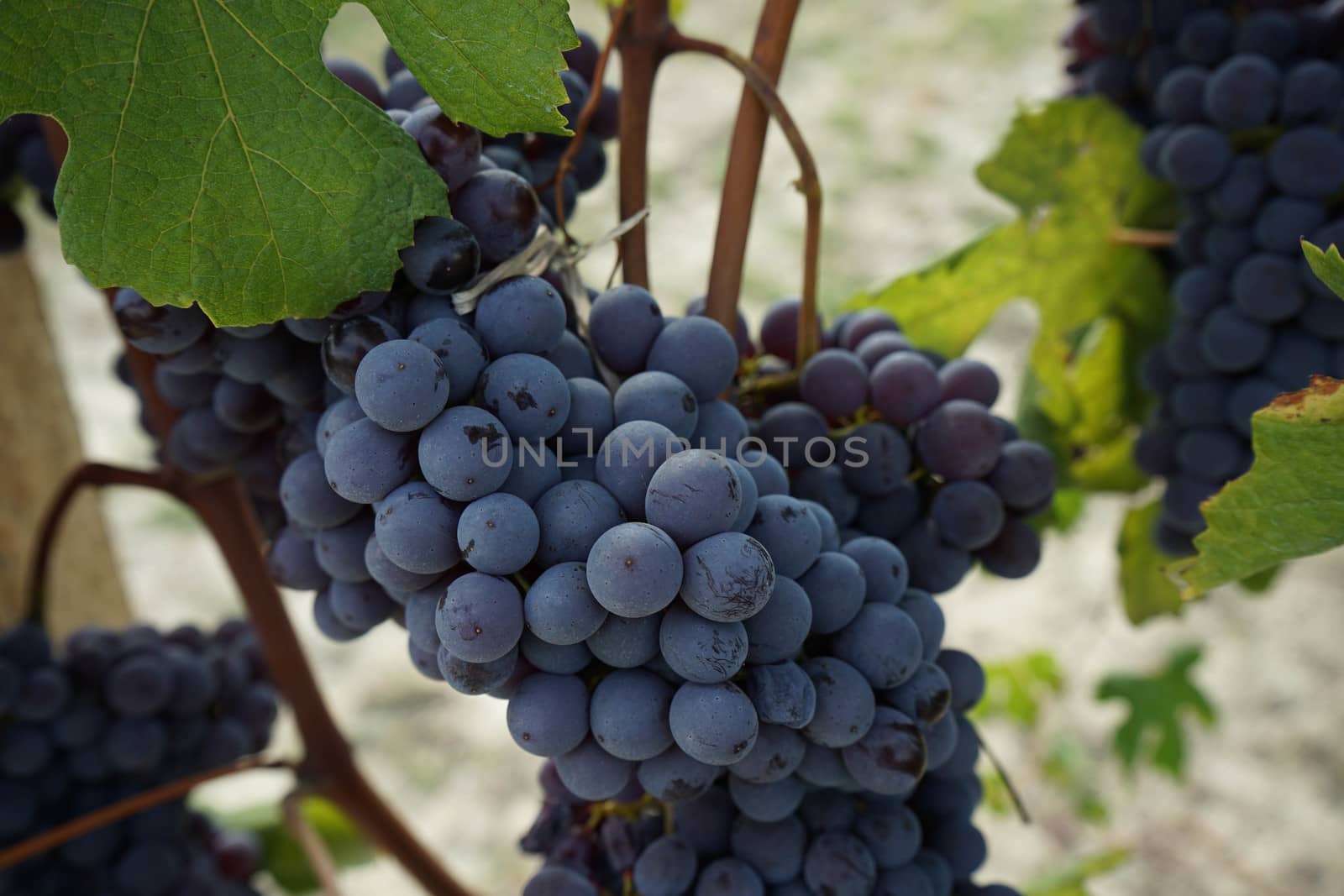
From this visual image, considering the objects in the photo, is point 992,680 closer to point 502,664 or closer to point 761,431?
point 761,431

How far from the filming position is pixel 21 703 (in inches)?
27.5

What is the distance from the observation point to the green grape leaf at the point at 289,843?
3.15 ft

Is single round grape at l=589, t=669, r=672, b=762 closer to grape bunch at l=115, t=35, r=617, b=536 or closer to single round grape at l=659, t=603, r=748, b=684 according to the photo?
single round grape at l=659, t=603, r=748, b=684

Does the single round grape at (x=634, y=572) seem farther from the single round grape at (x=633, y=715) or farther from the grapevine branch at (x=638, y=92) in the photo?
the grapevine branch at (x=638, y=92)

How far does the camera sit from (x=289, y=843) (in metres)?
0.97

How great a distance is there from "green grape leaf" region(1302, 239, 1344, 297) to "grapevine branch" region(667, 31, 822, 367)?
0.68ft

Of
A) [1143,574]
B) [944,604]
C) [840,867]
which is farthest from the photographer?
[944,604]

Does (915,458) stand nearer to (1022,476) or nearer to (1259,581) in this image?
(1022,476)

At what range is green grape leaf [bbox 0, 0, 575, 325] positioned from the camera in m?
0.42

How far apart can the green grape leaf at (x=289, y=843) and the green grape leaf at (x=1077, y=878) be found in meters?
0.58

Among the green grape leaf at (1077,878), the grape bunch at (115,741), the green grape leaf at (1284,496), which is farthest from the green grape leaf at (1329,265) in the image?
the grape bunch at (115,741)

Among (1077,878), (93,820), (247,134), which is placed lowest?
(1077,878)

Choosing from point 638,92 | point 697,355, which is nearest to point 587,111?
point 638,92

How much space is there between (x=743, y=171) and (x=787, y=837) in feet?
1.06
